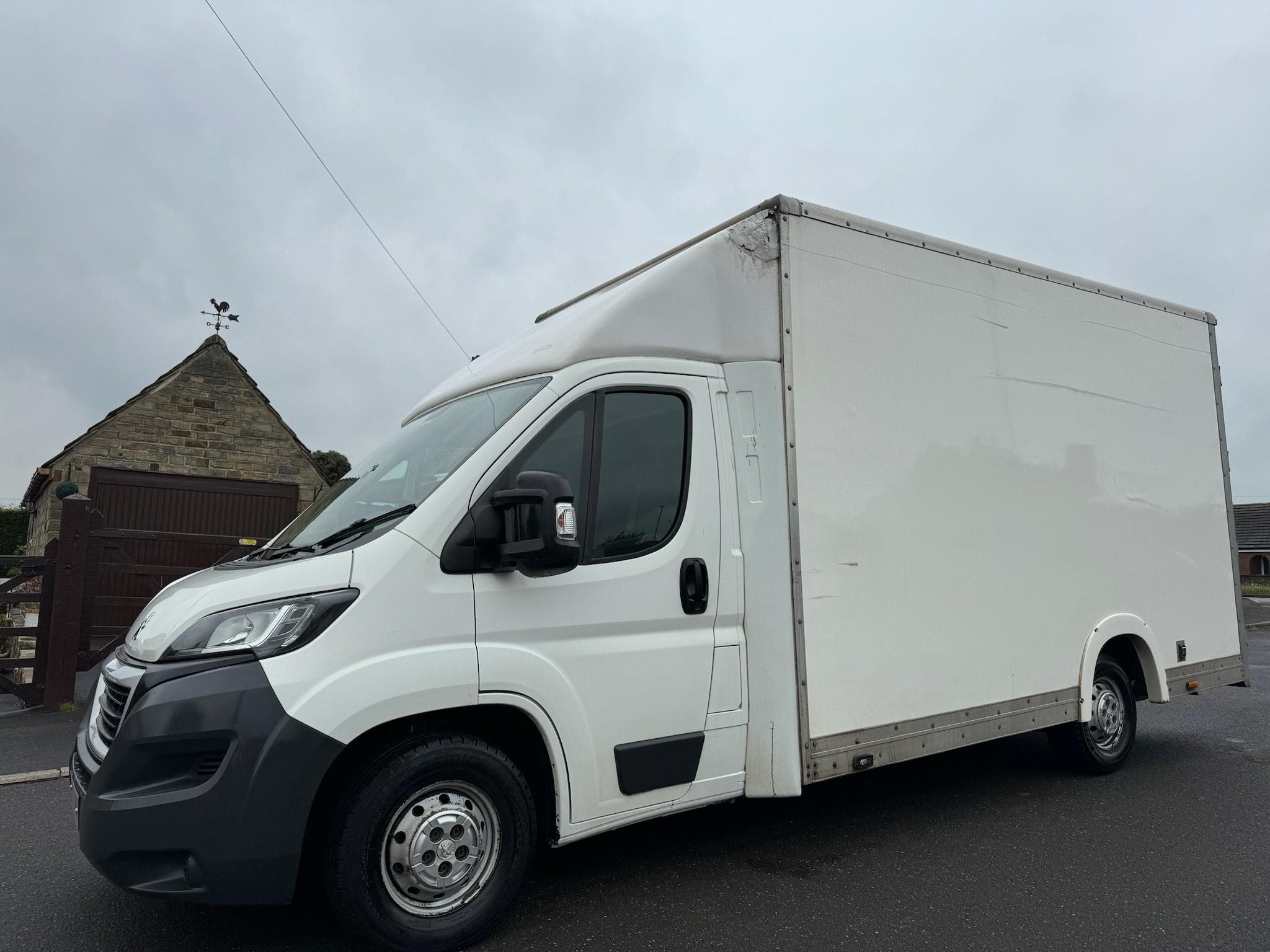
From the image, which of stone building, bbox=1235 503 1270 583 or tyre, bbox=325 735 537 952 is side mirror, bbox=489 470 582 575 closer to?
tyre, bbox=325 735 537 952

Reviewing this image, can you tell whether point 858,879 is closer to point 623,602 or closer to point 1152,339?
point 623,602

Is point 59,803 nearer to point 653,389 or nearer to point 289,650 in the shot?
point 289,650

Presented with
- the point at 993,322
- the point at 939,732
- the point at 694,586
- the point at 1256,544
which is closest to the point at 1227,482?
the point at 993,322

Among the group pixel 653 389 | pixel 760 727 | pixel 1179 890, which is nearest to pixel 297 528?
pixel 653 389

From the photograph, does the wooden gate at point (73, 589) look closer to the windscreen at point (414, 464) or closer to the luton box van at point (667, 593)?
the windscreen at point (414, 464)

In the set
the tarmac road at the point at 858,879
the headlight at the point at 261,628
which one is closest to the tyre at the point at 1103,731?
the tarmac road at the point at 858,879

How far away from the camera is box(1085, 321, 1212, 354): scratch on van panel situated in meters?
5.45

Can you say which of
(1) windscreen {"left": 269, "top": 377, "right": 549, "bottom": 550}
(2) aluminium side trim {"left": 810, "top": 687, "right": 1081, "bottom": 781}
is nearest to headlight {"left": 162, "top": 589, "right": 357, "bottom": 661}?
(1) windscreen {"left": 269, "top": 377, "right": 549, "bottom": 550}

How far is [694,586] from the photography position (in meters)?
3.59

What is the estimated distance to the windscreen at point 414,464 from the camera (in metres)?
3.34

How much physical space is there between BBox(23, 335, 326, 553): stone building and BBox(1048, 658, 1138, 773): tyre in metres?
13.1

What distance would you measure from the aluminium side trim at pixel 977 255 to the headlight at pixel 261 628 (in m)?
2.74

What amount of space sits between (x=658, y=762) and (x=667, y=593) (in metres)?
0.68

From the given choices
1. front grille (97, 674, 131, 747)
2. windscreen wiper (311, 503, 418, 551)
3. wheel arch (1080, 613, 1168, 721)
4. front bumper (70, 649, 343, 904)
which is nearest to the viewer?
front bumper (70, 649, 343, 904)
